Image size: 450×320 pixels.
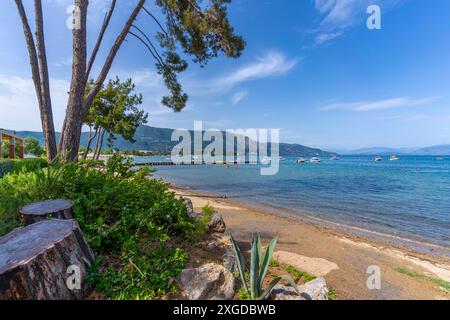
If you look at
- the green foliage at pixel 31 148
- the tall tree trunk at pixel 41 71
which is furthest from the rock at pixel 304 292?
the green foliage at pixel 31 148

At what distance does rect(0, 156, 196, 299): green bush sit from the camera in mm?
2721

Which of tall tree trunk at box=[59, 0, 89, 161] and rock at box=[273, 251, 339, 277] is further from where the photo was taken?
tall tree trunk at box=[59, 0, 89, 161]

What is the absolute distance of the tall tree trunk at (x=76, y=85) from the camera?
21.0 feet

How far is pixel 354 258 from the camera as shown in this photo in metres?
5.86

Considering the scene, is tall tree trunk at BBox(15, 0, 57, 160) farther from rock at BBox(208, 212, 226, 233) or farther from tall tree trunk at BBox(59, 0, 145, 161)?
rock at BBox(208, 212, 226, 233)

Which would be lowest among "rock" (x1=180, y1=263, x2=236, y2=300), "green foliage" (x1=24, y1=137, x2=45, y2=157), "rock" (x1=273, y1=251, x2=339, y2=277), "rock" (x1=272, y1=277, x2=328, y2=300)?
"rock" (x1=273, y1=251, x2=339, y2=277)

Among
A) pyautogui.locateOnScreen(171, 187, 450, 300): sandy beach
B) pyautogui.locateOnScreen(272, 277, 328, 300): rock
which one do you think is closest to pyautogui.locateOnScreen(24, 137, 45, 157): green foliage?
pyautogui.locateOnScreen(171, 187, 450, 300): sandy beach

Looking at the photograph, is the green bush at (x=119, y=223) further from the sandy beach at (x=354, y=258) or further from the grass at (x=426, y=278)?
the grass at (x=426, y=278)

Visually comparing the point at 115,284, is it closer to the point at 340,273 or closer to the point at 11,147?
the point at 340,273

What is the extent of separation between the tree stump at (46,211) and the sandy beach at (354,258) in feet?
12.7

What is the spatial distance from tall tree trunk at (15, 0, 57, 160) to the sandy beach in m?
6.67

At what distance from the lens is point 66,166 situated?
185 inches
